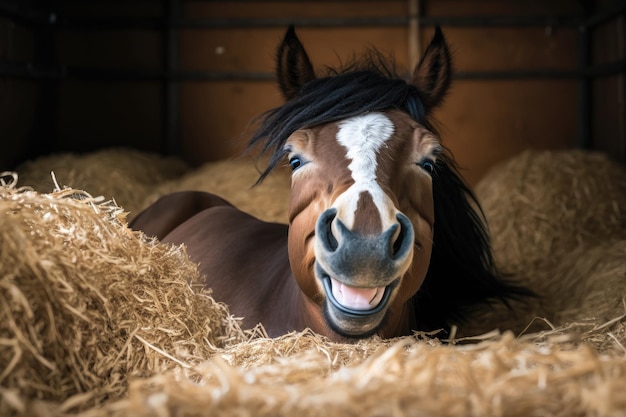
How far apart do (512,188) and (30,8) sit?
497cm

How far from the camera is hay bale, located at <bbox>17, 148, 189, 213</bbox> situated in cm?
642

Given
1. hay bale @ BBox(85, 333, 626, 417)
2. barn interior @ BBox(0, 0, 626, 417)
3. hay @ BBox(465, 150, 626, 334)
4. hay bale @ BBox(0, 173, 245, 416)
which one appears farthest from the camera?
hay @ BBox(465, 150, 626, 334)

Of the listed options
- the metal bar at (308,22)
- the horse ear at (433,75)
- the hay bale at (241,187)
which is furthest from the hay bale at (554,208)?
the horse ear at (433,75)

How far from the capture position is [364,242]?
2.26 metres

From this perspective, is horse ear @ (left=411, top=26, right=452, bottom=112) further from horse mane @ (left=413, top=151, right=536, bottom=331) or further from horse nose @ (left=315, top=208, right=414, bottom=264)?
horse nose @ (left=315, top=208, right=414, bottom=264)

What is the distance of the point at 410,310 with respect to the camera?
10.5 ft

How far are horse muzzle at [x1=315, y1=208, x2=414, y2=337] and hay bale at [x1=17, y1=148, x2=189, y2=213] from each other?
167 inches

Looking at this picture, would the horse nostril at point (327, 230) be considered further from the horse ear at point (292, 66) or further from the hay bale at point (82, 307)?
the horse ear at point (292, 66)

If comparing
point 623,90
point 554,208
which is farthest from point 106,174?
point 623,90

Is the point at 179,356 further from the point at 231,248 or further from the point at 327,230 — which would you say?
the point at 231,248

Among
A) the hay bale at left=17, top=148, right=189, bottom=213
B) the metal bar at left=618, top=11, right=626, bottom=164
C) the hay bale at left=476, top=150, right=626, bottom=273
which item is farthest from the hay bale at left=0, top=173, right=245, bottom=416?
the metal bar at left=618, top=11, right=626, bottom=164

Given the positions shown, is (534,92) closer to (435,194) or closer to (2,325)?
(435,194)

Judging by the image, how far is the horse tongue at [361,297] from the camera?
93.9 inches

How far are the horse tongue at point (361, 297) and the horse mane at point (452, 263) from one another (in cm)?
118
